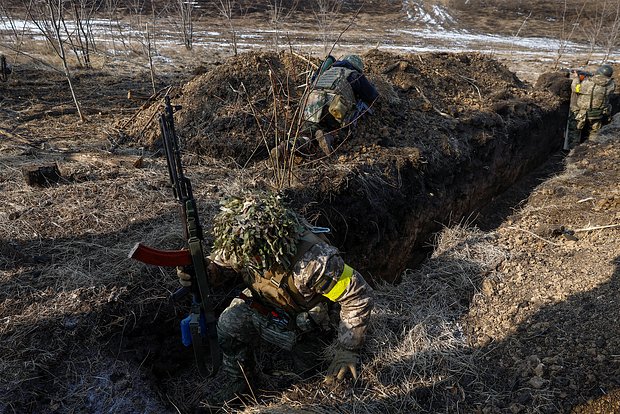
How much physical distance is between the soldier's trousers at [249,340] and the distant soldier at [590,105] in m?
7.41

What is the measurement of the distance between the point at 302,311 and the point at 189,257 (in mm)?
766

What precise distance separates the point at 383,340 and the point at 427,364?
315mm

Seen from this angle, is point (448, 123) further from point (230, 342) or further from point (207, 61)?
point (207, 61)

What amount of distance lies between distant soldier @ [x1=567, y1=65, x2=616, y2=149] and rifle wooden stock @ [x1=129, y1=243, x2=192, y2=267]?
8016 mm

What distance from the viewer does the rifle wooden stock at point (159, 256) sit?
235 cm

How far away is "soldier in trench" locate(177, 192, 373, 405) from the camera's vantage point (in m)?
2.38

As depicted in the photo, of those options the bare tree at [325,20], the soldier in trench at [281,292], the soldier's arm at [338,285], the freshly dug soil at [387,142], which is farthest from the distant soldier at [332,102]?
the bare tree at [325,20]

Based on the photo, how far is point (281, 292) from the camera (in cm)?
266

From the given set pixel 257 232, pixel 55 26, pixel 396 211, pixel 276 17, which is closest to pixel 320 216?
pixel 396 211

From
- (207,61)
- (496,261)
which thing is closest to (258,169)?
(496,261)

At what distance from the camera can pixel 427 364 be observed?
2840mm

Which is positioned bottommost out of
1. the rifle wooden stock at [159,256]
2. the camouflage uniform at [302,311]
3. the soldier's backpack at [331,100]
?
the camouflage uniform at [302,311]

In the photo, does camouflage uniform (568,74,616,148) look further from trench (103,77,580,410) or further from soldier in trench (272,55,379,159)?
soldier in trench (272,55,379,159)

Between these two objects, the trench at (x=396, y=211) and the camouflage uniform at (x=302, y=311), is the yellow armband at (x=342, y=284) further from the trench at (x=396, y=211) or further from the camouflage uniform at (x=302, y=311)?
the trench at (x=396, y=211)
